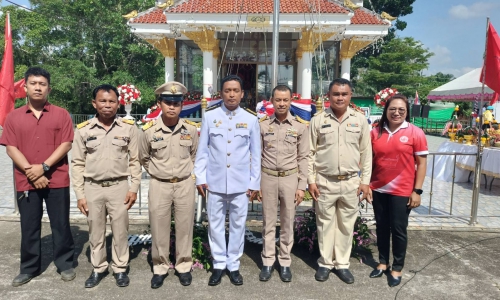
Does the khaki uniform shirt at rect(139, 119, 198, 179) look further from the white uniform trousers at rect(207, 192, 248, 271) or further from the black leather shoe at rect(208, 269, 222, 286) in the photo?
the black leather shoe at rect(208, 269, 222, 286)

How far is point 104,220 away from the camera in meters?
3.33

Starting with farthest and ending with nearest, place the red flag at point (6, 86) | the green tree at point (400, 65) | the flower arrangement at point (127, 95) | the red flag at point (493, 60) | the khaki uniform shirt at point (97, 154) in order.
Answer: the green tree at point (400, 65) < the flower arrangement at point (127, 95) < the red flag at point (493, 60) < the red flag at point (6, 86) < the khaki uniform shirt at point (97, 154)

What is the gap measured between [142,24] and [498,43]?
32.1 ft

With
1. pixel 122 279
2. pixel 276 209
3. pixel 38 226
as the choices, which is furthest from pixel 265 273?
pixel 38 226

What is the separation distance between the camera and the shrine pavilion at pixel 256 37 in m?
10.2

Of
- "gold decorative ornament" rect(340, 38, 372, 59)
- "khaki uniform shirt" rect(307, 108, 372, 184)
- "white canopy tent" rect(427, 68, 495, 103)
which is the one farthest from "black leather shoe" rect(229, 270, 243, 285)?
"white canopy tent" rect(427, 68, 495, 103)

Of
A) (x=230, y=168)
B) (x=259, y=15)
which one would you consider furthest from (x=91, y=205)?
(x=259, y=15)

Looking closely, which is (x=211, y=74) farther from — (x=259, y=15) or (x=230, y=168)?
(x=230, y=168)

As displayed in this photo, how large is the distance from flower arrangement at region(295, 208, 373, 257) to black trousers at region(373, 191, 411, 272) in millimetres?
485

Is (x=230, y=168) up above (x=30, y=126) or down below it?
below

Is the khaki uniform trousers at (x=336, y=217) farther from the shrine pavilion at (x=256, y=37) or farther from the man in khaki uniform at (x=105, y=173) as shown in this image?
the shrine pavilion at (x=256, y=37)

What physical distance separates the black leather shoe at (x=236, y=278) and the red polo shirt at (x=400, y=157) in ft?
5.20

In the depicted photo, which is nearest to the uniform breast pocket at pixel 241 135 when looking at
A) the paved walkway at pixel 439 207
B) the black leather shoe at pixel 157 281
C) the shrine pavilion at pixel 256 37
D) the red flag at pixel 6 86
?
the black leather shoe at pixel 157 281

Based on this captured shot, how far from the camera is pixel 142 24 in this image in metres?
11.5
